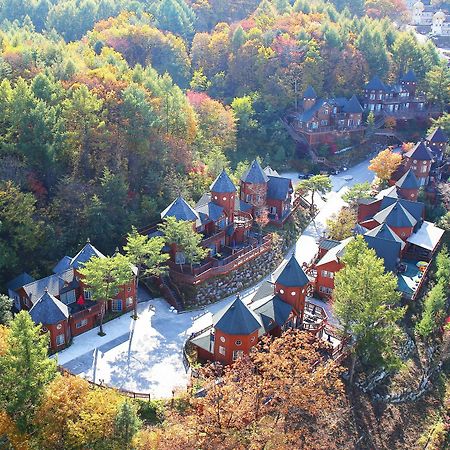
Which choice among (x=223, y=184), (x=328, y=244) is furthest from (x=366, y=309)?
(x=223, y=184)

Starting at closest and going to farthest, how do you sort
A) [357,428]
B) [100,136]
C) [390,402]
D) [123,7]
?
[357,428] < [390,402] < [100,136] < [123,7]

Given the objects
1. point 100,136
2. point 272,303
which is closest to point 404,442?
point 272,303

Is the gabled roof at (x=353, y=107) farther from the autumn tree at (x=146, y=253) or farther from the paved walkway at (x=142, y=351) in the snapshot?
the autumn tree at (x=146, y=253)

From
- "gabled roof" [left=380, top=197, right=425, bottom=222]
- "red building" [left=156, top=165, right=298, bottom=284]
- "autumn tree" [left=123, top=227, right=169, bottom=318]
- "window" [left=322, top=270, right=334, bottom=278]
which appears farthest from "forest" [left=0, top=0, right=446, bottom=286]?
"gabled roof" [left=380, top=197, right=425, bottom=222]

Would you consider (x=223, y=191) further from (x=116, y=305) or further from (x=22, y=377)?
(x=22, y=377)

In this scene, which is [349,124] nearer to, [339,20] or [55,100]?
[339,20]

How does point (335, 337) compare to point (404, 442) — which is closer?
point (404, 442)

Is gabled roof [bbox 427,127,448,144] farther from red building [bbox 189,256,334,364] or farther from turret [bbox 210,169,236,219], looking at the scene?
red building [bbox 189,256,334,364]
